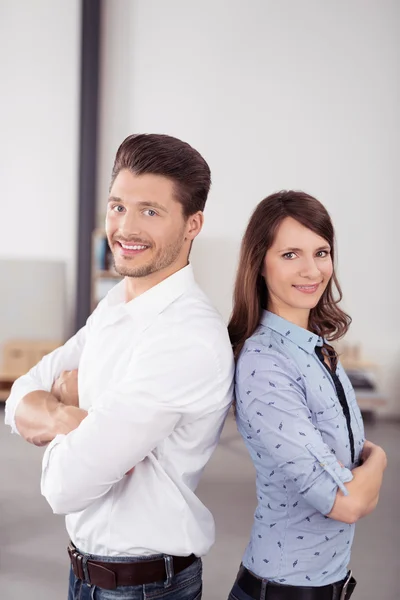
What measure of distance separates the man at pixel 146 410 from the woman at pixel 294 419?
0.35 ft

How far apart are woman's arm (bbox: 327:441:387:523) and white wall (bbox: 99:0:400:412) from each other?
201 inches

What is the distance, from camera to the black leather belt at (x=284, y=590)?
1487 mm

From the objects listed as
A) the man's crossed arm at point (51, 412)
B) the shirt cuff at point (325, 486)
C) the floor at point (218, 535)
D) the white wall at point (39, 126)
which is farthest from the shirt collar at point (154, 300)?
the white wall at point (39, 126)

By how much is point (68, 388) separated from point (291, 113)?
5.56 metres

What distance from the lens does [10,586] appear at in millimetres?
3156

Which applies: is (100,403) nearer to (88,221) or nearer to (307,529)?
(307,529)

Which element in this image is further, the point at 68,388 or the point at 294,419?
the point at 68,388

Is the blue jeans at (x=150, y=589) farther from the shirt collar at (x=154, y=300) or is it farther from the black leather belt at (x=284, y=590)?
the shirt collar at (x=154, y=300)

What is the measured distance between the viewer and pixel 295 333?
62.6 inches

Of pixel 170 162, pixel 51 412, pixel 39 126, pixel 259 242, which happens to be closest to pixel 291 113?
pixel 39 126

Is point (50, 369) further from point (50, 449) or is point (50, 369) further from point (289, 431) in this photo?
point (289, 431)

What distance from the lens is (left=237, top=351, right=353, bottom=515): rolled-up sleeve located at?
1405 millimetres

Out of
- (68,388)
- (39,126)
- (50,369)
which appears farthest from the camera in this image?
(39,126)

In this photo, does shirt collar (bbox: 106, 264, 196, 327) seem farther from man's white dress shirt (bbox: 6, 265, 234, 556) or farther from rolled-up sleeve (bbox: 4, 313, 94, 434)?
rolled-up sleeve (bbox: 4, 313, 94, 434)
